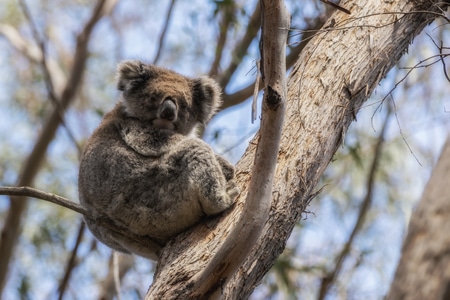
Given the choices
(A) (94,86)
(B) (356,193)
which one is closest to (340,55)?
(B) (356,193)

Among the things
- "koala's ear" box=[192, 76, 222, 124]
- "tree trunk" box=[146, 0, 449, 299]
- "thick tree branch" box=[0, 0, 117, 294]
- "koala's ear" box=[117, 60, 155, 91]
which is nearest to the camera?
"tree trunk" box=[146, 0, 449, 299]

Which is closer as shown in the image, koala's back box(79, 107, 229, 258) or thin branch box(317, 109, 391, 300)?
koala's back box(79, 107, 229, 258)

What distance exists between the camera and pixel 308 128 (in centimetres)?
415

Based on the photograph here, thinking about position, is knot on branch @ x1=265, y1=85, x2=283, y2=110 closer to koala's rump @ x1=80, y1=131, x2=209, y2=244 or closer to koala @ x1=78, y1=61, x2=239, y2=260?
koala @ x1=78, y1=61, x2=239, y2=260

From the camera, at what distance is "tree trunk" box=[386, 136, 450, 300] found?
11.3ft

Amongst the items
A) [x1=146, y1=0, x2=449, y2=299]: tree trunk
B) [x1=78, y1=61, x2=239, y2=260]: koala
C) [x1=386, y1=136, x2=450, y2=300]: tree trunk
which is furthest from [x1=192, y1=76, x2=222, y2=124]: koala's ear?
[x1=386, y1=136, x2=450, y2=300]: tree trunk

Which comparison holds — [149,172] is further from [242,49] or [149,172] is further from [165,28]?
[165,28]

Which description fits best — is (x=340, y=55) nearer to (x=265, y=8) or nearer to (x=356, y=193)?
(x=265, y=8)

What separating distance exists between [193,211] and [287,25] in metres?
1.46

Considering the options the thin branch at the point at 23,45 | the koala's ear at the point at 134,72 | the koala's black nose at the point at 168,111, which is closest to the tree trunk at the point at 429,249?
the koala's black nose at the point at 168,111

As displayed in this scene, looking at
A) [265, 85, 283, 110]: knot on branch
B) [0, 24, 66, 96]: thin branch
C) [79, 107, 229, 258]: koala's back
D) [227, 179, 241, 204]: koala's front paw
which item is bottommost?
[265, 85, 283, 110]: knot on branch

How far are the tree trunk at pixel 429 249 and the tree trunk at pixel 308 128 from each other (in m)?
0.65

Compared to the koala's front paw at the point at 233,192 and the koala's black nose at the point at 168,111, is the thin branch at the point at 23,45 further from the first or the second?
the koala's front paw at the point at 233,192

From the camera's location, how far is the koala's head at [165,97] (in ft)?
16.5
